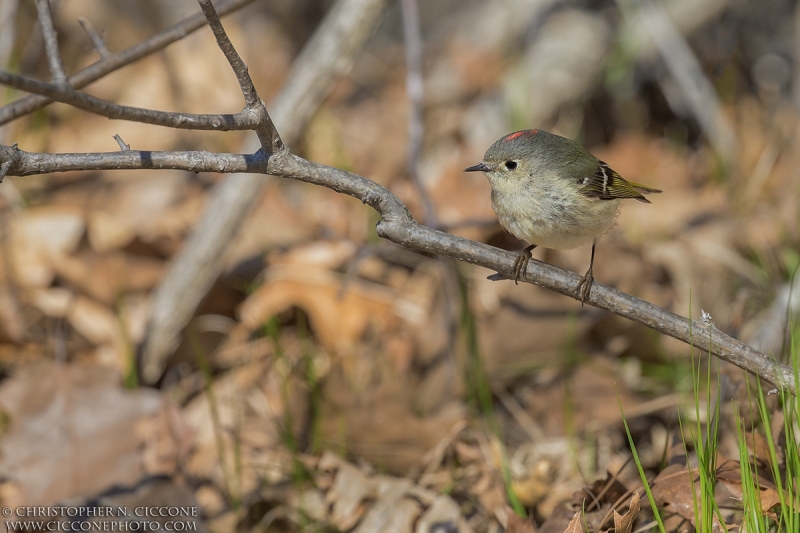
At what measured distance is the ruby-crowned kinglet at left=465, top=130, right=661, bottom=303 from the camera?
2730 millimetres

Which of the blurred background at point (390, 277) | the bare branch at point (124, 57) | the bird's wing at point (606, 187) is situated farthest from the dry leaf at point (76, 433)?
the bird's wing at point (606, 187)

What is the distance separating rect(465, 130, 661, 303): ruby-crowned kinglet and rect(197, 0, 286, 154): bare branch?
1036mm

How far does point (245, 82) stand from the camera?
180cm

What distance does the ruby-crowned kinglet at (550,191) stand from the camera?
273 centimetres

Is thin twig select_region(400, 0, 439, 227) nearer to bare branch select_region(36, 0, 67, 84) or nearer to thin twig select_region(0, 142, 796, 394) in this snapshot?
thin twig select_region(0, 142, 796, 394)

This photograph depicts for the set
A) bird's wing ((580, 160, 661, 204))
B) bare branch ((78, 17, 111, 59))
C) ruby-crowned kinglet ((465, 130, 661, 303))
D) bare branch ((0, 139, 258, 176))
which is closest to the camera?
bare branch ((0, 139, 258, 176))

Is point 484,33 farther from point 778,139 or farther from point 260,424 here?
point 260,424

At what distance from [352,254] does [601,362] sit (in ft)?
5.26

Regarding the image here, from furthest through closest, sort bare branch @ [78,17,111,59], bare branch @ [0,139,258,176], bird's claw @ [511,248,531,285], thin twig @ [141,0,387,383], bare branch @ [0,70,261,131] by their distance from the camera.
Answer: thin twig @ [141,0,387,383] < bare branch @ [78,17,111,59] < bird's claw @ [511,248,531,285] < bare branch @ [0,139,258,176] < bare branch @ [0,70,261,131]

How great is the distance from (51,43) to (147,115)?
533 mm

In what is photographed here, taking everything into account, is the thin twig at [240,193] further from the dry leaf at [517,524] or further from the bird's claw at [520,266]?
the dry leaf at [517,524]

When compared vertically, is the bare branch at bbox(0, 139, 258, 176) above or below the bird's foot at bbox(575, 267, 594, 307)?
above

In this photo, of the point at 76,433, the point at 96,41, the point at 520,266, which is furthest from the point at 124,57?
the point at 76,433

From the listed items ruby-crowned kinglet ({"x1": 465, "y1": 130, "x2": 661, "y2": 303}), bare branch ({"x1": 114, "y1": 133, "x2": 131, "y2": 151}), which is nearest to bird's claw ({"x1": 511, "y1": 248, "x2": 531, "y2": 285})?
ruby-crowned kinglet ({"x1": 465, "y1": 130, "x2": 661, "y2": 303})
